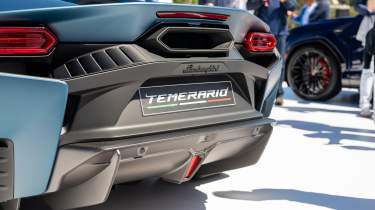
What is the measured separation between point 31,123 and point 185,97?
0.87 metres

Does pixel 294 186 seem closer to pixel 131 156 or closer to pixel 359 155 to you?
pixel 359 155

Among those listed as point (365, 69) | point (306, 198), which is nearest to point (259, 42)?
point (306, 198)

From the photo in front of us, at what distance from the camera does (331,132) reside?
19.7 ft

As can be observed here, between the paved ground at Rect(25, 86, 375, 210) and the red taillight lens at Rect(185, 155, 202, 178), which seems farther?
the paved ground at Rect(25, 86, 375, 210)

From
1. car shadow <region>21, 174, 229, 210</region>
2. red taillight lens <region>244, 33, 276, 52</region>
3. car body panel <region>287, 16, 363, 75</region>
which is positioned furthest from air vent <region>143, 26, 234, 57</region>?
car body panel <region>287, 16, 363, 75</region>

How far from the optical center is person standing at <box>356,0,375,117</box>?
6832mm

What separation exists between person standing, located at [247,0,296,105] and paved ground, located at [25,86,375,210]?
1906mm

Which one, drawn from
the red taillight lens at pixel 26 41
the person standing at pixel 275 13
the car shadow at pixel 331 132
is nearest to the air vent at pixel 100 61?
the red taillight lens at pixel 26 41

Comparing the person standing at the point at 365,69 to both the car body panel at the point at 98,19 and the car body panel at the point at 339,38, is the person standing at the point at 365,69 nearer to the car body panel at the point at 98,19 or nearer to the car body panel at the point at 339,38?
the car body panel at the point at 339,38

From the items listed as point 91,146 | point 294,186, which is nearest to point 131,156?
point 91,146

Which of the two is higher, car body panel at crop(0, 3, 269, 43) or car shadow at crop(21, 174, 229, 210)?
car body panel at crop(0, 3, 269, 43)

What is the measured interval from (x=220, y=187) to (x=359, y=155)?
171 cm

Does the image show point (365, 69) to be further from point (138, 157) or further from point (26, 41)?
point (26, 41)

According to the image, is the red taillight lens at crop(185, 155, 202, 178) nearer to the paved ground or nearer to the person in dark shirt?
the paved ground
